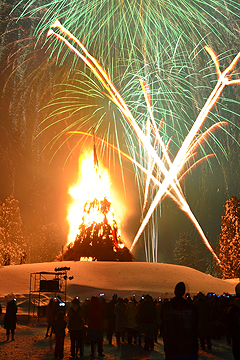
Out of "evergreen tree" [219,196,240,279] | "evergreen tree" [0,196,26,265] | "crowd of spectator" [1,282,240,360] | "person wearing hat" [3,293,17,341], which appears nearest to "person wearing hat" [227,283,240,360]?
"crowd of spectator" [1,282,240,360]

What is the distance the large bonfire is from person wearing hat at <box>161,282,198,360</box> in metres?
30.4

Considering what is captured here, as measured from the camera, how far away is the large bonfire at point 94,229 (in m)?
35.7

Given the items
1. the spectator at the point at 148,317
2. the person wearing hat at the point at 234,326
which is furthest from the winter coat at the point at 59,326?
the person wearing hat at the point at 234,326

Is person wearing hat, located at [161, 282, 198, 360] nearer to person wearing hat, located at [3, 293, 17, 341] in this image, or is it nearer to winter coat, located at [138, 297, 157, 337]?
winter coat, located at [138, 297, 157, 337]

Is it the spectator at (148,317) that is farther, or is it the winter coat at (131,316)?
the winter coat at (131,316)

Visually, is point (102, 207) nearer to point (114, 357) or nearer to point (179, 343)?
point (114, 357)

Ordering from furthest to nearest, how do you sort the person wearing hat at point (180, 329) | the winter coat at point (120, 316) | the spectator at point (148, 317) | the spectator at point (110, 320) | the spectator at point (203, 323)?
1. the spectator at point (110, 320)
2. the winter coat at point (120, 316)
3. the spectator at point (203, 323)
4. the spectator at point (148, 317)
5. the person wearing hat at point (180, 329)

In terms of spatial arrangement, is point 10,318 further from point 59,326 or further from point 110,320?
point 59,326

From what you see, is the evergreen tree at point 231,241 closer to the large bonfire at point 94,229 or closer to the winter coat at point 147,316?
the large bonfire at point 94,229

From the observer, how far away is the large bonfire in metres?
35.7

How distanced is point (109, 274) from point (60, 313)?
18.9 m

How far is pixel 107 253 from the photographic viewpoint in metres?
35.4

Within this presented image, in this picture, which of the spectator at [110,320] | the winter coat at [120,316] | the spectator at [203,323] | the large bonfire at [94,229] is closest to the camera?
the spectator at [203,323]

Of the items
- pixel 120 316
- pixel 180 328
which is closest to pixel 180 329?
pixel 180 328
